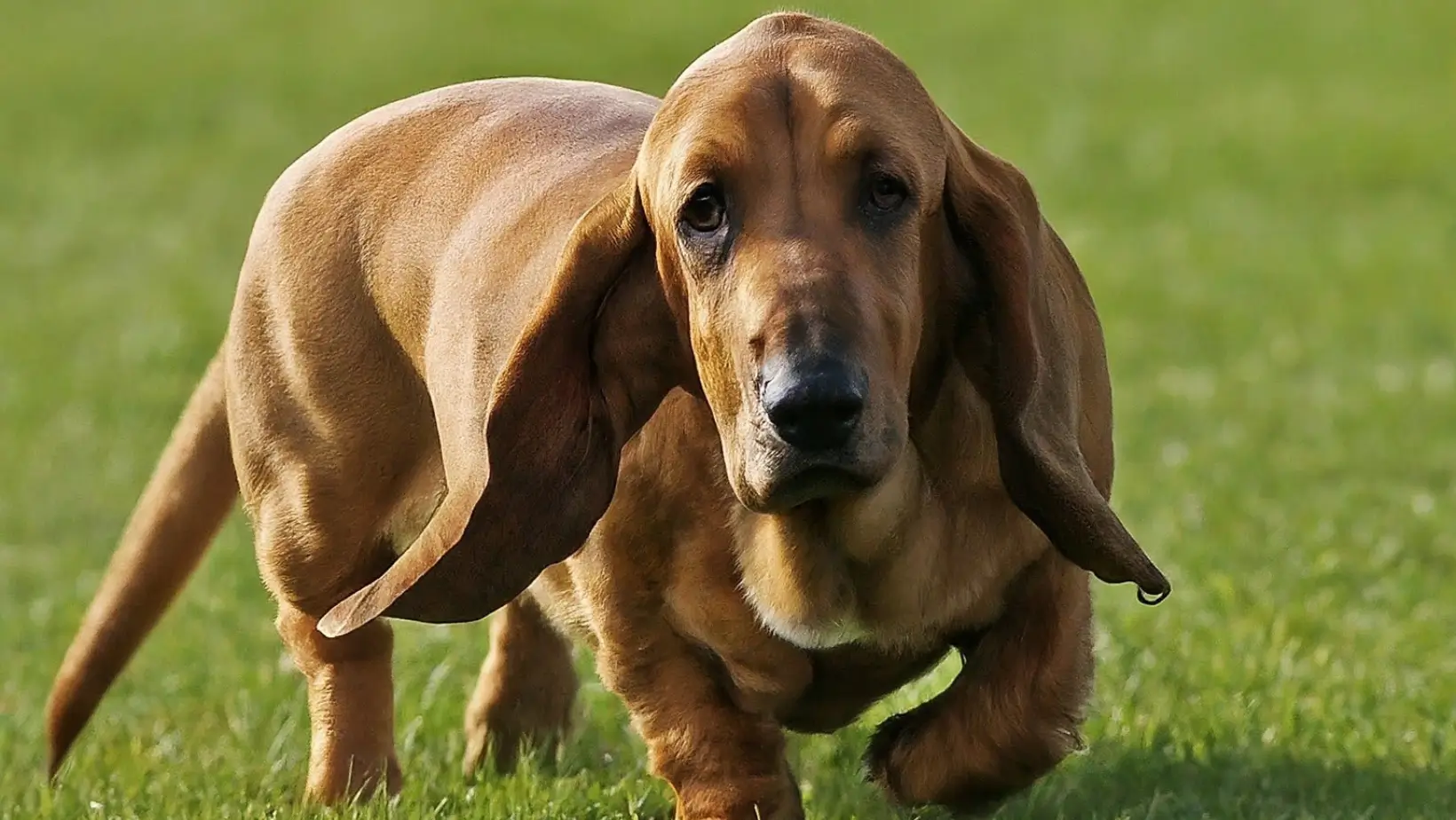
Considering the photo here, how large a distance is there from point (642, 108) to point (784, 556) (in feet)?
4.36

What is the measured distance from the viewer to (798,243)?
4.11 meters

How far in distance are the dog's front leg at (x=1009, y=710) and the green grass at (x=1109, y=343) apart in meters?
0.74

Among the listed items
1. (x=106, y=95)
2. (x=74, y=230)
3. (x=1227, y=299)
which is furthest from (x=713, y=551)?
(x=106, y=95)

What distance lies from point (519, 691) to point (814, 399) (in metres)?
2.77

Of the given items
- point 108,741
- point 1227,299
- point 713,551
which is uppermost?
point 713,551

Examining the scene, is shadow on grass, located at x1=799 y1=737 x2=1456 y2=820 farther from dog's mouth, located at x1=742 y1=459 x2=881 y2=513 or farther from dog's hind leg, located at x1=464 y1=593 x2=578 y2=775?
dog's mouth, located at x1=742 y1=459 x2=881 y2=513

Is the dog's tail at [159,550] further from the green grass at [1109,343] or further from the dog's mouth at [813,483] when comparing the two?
the dog's mouth at [813,483]

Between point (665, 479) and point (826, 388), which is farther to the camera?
point (665, 479)

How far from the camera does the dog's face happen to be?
3971 mm

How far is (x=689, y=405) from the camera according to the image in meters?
4.80

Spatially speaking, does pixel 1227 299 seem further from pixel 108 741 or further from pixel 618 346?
pixel 618 346

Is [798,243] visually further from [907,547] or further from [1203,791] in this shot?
[1203,791]

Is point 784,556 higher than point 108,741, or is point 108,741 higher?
point 784,556

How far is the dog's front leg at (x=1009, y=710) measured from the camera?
4793mm
